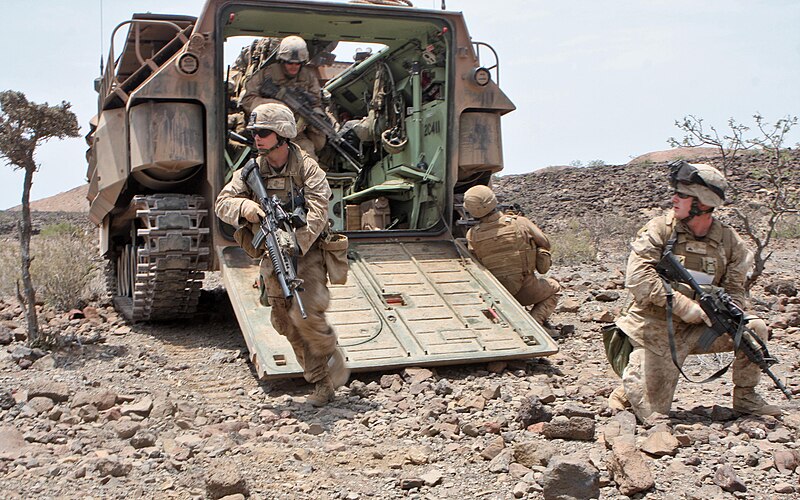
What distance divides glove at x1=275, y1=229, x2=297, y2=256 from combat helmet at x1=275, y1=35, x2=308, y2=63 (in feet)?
8.60

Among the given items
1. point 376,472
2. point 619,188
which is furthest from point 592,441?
point 619,188

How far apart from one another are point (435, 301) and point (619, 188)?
13375 millimetres

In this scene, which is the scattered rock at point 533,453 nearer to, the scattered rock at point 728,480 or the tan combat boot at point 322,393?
the scattered rock at point 728,480

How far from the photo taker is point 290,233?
18.0ft

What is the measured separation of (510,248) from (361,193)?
2212mm

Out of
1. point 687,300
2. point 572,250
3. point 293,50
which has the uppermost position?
point 293,50

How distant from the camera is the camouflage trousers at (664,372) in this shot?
5.10 m

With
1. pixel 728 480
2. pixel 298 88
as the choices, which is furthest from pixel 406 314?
pixel 728 480

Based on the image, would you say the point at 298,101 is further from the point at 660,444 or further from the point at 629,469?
the point at 629,469

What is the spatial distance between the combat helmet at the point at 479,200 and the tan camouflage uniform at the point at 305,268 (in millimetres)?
1974

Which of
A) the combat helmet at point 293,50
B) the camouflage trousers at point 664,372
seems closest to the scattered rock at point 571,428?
the camouflage trousers at point 664,372

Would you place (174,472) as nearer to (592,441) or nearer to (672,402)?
(592,441)

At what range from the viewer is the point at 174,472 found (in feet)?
14.1

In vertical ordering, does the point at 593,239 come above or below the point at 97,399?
below
